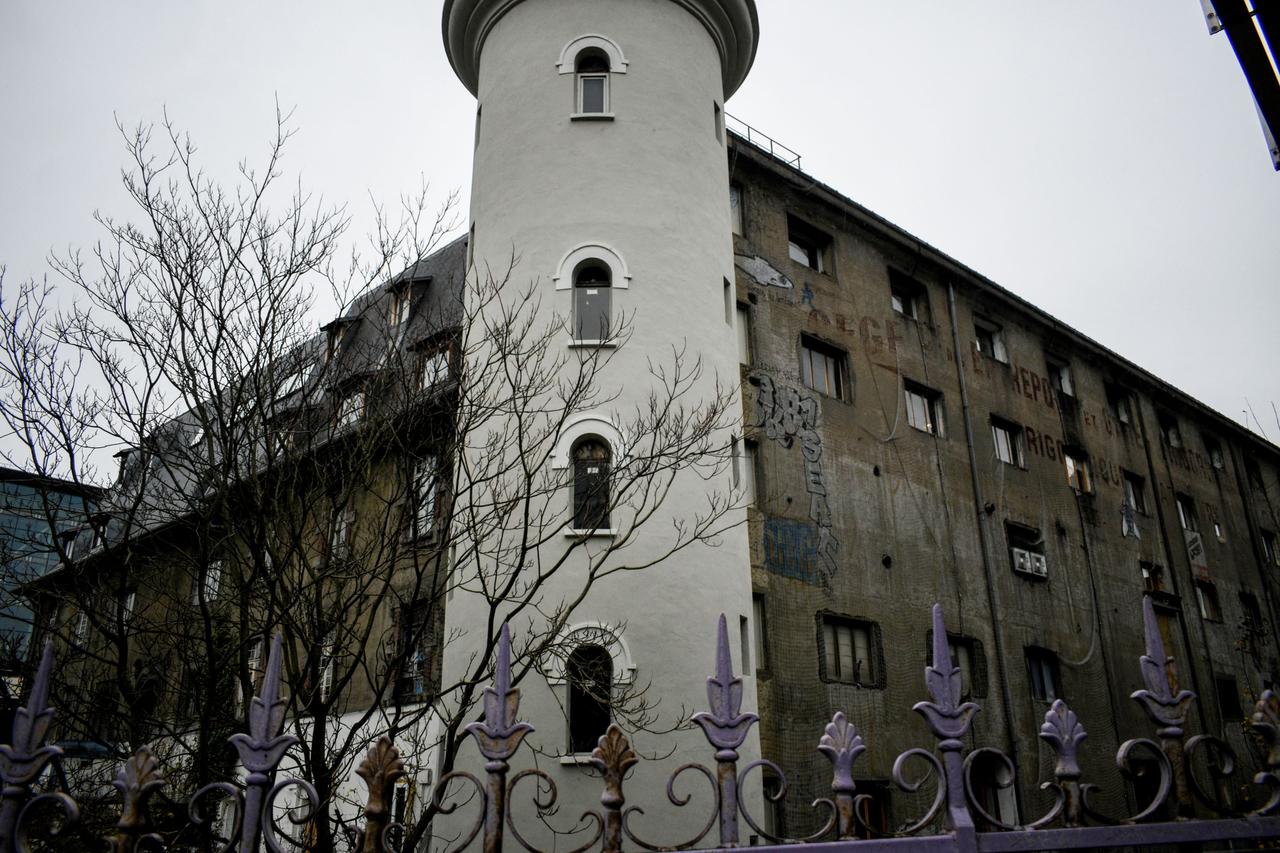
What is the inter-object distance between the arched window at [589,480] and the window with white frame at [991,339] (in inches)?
687

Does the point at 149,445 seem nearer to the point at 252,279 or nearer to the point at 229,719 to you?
the point at 252,279

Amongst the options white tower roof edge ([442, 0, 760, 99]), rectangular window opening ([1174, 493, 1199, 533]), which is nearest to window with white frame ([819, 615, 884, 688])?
white tower roof edge ([442, 0, 760, 99])

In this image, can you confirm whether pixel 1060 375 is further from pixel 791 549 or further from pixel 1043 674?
pixel 791 549

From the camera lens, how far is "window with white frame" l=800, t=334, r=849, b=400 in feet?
71.0

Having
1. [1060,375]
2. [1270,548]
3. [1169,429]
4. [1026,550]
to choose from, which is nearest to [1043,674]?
[1026,550]

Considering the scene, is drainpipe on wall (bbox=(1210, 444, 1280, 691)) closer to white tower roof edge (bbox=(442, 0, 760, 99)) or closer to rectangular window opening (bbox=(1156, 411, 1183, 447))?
rectangular window opening (bbox=(1156, 411, 1183, 447))

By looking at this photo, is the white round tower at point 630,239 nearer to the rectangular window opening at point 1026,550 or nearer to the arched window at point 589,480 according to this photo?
the arched window at point 589,480

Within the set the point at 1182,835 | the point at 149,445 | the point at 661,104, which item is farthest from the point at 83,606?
the point at 661,104

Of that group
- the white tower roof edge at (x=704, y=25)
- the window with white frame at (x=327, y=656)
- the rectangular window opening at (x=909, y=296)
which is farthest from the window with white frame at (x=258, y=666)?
the rectangular window opening at (x=909, y=296)

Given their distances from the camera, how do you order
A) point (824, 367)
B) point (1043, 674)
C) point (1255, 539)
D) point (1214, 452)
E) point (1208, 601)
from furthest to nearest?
1. point (1214, 452)
2. point (1255, 539)
3. point (1208, 601)
4. point (1043, 674)
5. point (824, 367)

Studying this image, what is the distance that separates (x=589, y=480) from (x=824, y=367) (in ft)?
31.4

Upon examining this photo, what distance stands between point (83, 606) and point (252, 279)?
4.16 metres

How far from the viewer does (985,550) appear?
78.2ft

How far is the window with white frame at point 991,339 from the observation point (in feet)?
93.2
